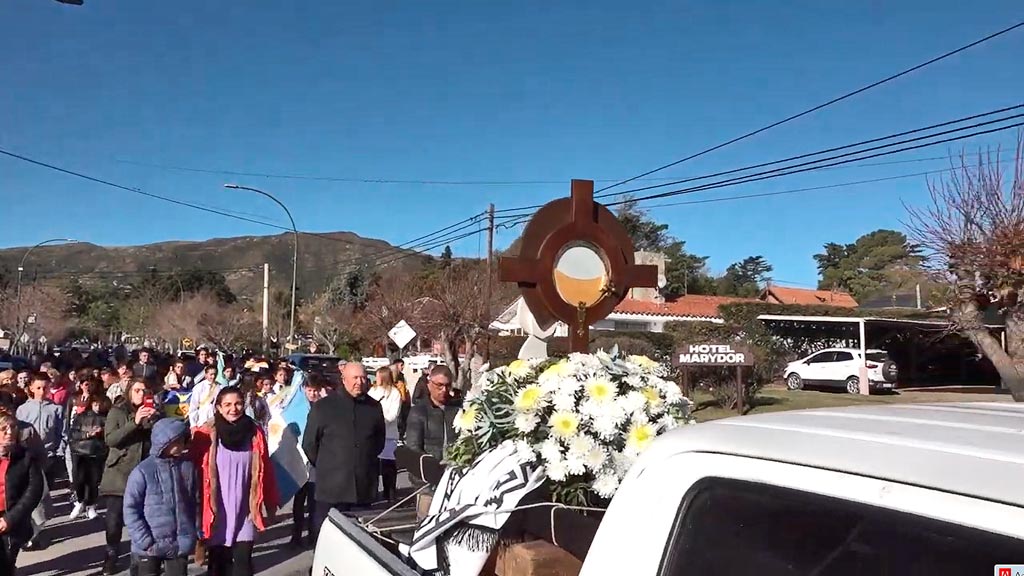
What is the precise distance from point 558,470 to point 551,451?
0.25ft

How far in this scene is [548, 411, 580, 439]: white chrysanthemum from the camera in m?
2.77

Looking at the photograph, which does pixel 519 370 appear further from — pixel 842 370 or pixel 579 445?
pixel 842 370

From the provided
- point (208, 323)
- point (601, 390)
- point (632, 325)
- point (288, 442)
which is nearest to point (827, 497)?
point (601, 390)

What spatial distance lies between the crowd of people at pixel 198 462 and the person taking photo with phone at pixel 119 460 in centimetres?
1

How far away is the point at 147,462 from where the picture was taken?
536 cm

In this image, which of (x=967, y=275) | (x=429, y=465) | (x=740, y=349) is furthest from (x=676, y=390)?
(x=967, y=275)

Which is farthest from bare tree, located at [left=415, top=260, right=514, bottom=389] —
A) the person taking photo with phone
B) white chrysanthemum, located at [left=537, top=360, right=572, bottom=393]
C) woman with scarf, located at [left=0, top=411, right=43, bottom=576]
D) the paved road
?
white chrysanthemum, located at [left=537, top=360, right=572, bottom=393]

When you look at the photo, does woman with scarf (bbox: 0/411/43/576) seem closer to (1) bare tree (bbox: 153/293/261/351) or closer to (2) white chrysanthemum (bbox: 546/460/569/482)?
(2) white chrysanthemum (bbox: 546/460/569/482)

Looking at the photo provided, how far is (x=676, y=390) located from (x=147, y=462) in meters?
3.84

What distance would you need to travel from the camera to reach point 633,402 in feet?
9.36

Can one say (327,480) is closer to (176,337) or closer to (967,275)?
(967,275)

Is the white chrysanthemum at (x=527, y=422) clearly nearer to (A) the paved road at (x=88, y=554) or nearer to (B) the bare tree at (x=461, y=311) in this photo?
(A) the paved road at (x=88, y=554)

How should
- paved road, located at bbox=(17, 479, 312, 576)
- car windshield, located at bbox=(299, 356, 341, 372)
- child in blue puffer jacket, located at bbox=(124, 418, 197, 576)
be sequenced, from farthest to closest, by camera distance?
1. car windshield, located at bbox=(299, 356, 341, 372)
2. paved road, located at bbox=(17, 479, 312, 576)
3. child in blue puffer jacket, located at bbox=(124, 418, 197, 576)

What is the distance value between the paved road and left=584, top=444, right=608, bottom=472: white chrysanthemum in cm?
547
